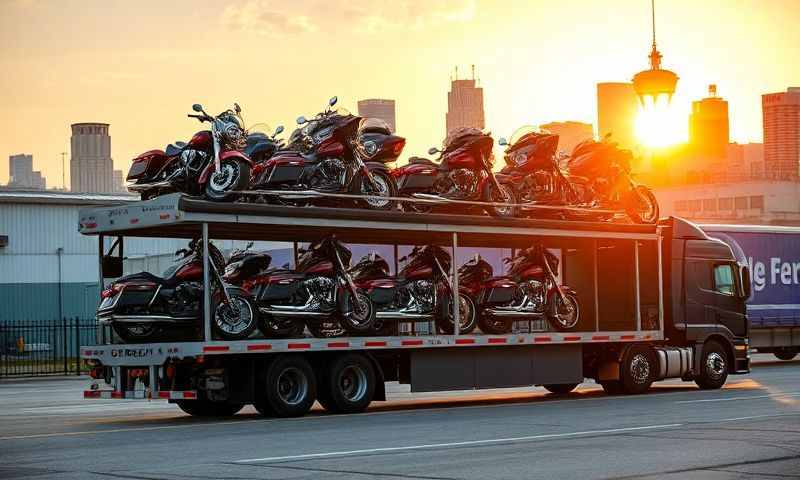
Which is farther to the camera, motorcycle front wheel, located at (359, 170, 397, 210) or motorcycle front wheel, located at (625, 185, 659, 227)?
motorcycle front wheel, located at (625, 185, 659, 227)

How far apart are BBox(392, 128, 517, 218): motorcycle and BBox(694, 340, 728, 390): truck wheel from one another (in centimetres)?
497

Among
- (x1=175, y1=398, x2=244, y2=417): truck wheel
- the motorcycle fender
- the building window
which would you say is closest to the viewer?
the motorcycle fender

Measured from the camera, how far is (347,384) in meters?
19.8

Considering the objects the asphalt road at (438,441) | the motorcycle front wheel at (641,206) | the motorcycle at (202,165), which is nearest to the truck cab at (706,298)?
the motorcycle front wheel at (641,206)

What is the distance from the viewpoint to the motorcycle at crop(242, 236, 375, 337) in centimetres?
1916

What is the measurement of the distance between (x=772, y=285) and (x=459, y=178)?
14.7 meters

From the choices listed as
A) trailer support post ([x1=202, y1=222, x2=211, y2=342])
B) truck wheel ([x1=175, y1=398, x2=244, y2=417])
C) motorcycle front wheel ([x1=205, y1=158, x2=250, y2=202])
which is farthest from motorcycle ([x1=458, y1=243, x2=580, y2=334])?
trailer support post ([x1=202, y1=222, x2=211, y2=342])

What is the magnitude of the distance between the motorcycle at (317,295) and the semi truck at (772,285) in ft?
49.8

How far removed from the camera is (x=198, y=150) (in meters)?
19.1

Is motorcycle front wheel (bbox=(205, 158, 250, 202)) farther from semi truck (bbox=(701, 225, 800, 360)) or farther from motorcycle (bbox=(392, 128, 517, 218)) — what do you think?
semi truck (bbox=(701, 225, 800, 360))

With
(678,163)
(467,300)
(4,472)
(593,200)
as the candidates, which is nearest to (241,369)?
(467,300)

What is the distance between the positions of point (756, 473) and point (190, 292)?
9.13 meters

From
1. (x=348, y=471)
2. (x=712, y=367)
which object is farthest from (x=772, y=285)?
(x=348, y=471)

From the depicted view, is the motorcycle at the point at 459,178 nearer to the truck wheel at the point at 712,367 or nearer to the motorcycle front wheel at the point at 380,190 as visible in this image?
the motorcycle front wheel at the point at 380,190
